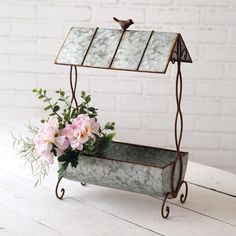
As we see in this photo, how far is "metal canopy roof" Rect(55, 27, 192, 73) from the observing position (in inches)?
38.3

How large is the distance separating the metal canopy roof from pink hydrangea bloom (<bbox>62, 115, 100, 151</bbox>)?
0.12 metres

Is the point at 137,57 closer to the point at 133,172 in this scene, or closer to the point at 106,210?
the point at 133,172

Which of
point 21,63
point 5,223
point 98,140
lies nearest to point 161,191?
point 98,140

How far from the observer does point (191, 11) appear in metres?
2.02

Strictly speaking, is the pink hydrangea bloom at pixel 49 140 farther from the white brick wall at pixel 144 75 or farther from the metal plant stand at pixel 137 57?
the white brick wall at pixel 144 75

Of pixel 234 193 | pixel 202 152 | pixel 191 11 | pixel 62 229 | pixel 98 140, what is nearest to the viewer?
pixel 62 229

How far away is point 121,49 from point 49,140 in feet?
0.83

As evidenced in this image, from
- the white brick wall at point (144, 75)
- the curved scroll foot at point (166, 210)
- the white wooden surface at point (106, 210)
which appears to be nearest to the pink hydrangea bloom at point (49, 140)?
the white wooden surface at point (106, 210)

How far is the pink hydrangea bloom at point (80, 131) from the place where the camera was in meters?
1.02

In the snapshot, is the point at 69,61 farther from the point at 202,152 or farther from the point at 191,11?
the point at 202,152

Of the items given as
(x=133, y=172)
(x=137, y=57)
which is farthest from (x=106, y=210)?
(x=137, y=57)

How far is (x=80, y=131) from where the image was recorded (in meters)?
1.02

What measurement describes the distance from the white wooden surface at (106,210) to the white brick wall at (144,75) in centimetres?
83

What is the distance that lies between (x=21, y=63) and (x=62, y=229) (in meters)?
1.29
